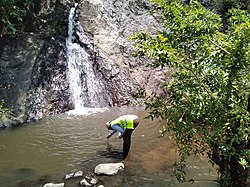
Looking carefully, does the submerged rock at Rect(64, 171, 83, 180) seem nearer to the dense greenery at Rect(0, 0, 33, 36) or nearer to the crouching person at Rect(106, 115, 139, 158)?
the crouching person at Rect(106, 115, 139, 158)

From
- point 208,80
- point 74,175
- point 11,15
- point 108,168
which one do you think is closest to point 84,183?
point 74,175

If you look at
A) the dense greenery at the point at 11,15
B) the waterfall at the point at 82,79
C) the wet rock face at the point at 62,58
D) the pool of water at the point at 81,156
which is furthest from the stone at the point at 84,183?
the dense greenery at the point at 11,15

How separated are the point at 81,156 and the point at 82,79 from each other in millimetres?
6360

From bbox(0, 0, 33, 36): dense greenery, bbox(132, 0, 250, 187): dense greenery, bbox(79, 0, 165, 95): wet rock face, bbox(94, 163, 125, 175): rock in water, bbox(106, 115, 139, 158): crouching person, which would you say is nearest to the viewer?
bbox(132, 0, 250, 187): dense greenery

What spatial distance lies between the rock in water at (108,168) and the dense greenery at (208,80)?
2.83m

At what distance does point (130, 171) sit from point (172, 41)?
3.70 metres

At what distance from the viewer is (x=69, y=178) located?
6.54 metres

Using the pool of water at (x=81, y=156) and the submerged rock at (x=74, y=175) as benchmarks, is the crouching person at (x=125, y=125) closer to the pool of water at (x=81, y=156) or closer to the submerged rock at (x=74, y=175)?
the pool of water at (x=81, y=156)

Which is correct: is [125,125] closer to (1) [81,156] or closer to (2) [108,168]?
(2) [108,168]

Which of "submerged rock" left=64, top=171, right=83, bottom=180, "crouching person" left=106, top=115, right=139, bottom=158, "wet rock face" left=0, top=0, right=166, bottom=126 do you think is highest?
"wet rock face" left=0, top=0, right=166, bottom=126

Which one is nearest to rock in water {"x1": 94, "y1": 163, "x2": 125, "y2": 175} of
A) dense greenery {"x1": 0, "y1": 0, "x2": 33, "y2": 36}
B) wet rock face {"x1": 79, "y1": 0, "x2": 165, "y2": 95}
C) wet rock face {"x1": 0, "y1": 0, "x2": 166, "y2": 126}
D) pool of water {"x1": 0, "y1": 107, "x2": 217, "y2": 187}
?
pool of water {"x1": 0, "y1": 107, "x2": 217, "y2": 187}

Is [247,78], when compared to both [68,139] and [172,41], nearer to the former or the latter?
[172,41]

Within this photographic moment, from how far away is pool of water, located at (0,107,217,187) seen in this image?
256 inches

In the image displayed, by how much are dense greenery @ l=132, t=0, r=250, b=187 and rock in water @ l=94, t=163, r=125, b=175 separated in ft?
9.30
